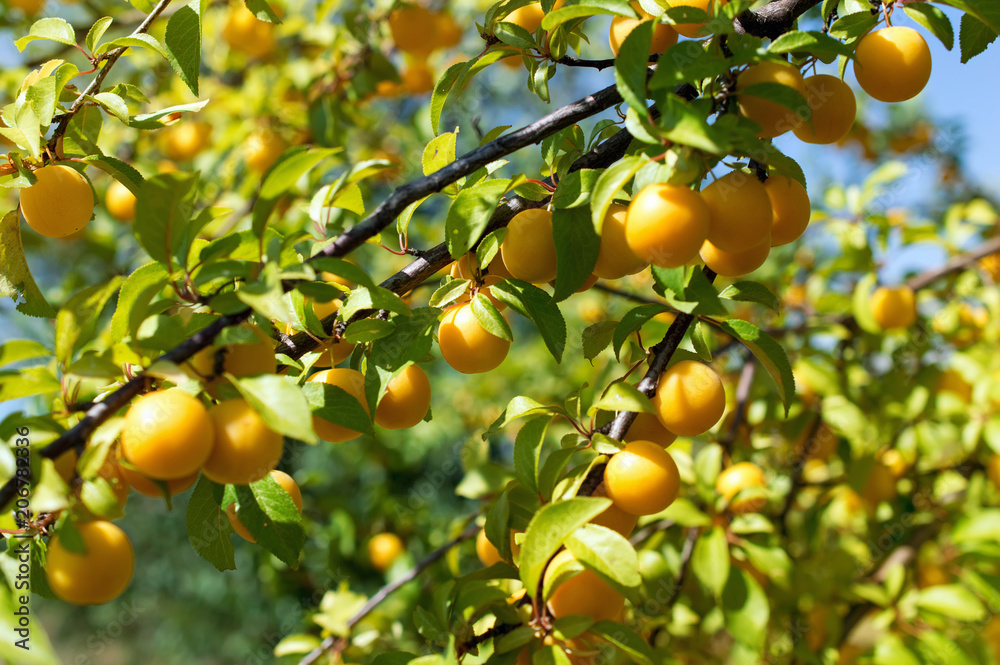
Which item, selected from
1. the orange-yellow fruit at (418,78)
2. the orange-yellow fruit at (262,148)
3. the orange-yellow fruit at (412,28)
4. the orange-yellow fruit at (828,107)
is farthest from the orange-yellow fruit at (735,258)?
the orange-yellow fruit at (418,78)

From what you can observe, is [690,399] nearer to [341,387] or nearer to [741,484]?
[341,387]

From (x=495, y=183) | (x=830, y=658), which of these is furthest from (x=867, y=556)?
(x=495, y=183)

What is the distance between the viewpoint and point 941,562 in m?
1.82

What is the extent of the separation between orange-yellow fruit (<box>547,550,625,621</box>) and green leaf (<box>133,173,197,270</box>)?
18.4 inches

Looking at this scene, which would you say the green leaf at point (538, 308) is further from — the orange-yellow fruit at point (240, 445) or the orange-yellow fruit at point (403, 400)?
the orange-yellow fruit at point (240, 445)

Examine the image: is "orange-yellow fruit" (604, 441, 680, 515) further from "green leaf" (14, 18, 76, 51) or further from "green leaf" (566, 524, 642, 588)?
"green leaf" (14, 18, 76, 51)

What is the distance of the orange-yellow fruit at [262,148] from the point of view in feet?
5.88

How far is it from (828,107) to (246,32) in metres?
1.79

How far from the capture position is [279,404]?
1.58 feet

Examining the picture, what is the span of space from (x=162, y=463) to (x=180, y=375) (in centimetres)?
7

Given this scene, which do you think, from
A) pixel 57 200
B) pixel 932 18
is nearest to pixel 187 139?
pixel 57 200

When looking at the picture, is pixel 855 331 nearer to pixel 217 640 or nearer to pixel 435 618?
pixel 435 618

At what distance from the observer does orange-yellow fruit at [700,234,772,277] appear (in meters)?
0.64

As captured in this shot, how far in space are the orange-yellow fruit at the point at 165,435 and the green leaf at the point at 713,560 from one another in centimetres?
86
